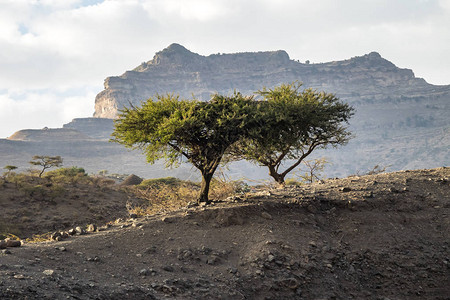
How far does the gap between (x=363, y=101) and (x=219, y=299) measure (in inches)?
7721

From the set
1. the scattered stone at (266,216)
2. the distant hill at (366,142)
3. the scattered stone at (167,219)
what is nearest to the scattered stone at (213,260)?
the scattered stone at (167,219)

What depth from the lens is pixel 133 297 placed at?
20.0 ft

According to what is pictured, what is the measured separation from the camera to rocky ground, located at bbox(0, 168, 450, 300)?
6.54 metres

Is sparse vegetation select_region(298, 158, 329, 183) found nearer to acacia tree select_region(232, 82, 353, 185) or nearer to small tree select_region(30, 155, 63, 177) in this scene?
acacia tree select_region(232, 82, 353, 185)

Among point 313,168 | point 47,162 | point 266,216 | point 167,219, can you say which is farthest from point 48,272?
point 47,162

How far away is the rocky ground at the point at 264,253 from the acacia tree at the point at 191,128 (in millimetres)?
1546

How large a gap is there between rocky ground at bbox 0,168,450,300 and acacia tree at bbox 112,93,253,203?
60.9 inches

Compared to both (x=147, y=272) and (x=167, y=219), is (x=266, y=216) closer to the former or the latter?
(x=167, y=219)

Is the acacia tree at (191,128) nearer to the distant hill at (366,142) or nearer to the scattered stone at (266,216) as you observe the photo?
the scattered stone at (266,216)

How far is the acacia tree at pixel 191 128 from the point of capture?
10109 millimetres

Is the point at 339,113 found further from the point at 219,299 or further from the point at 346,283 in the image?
the point at 219,299

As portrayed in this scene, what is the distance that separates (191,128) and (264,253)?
12.9 feet

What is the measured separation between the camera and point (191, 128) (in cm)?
1028

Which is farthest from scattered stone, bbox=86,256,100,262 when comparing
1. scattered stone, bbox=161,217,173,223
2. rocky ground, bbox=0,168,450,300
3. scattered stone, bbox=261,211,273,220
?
scattered stone, bbox=261,211,273,220
